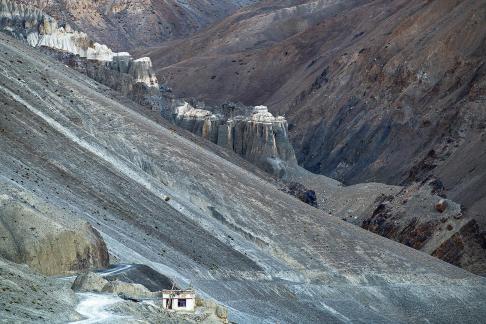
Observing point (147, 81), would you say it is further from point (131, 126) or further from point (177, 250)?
point (177, 250)

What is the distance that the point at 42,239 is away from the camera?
35.1m

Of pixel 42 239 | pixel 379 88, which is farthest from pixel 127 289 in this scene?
pixel 379 88

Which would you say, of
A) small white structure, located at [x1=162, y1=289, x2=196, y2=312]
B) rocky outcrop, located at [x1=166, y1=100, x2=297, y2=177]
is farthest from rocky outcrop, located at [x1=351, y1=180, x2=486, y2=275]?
small white structure, located at [x1=162, y1=289, x2=196, y2=312]

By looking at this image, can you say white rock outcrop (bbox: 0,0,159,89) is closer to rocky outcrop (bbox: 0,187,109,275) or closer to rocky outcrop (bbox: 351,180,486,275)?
rocky outcrop (bbox: 351,180,486,275)

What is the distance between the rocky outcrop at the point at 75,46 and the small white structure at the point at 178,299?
63.8 metres

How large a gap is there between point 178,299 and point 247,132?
217 feet

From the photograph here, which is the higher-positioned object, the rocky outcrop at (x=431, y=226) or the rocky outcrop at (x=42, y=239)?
the rocky outcrop at (x=42, y=239)

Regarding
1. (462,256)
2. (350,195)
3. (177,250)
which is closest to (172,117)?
(350,195)

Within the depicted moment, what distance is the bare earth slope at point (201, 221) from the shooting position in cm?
4766

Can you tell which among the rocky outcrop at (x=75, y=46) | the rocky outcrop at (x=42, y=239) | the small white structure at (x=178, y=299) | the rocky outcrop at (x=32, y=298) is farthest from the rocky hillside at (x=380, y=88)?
the rocky outcrop at (x=32, y=298)

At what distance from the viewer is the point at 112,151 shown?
58.7 meters

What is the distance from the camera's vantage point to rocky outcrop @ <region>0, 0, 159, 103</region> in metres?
96.8

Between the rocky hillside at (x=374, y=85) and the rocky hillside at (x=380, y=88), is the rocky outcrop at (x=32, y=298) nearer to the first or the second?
the rocky hillside at (x=380, y=88)

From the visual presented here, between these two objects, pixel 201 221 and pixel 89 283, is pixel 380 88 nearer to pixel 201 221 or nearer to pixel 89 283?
pixel 201 221
